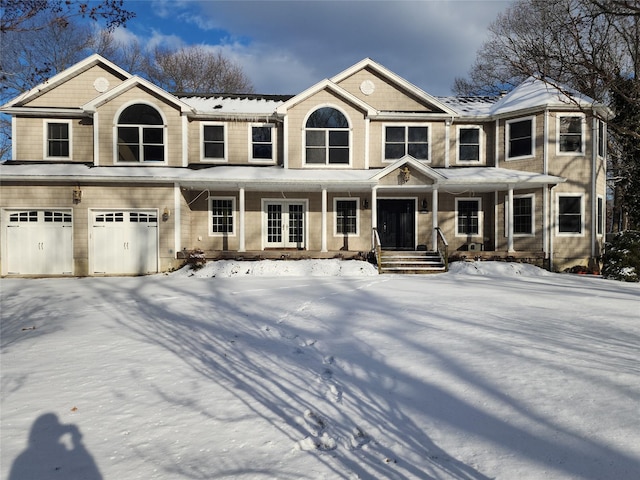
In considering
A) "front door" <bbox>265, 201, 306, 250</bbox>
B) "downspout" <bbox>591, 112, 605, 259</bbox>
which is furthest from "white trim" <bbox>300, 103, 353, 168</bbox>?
"downspout" <bbox>591, 112, 605, 259</bbox>

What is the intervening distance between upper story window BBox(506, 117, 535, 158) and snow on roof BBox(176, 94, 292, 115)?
9.66m

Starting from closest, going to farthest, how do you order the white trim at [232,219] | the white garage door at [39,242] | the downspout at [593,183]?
the white garage door at [39,242], the downspout at [593,183], the white trim at [232,219]

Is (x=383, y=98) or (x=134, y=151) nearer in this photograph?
(x=134, y=151)

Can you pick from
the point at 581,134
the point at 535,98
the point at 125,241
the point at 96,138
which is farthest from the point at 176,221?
the point at 581,134

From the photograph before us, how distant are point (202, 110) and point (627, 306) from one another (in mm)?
15115

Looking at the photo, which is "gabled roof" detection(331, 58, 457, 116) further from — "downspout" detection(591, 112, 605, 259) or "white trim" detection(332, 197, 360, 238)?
"downspout" detection(591, 112, 605, 259)

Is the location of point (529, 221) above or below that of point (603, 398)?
above

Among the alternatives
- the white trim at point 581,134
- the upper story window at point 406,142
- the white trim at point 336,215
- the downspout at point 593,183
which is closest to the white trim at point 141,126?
the white trim at point 336,215

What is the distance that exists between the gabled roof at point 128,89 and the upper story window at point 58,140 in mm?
1418

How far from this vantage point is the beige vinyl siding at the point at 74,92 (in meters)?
15.3

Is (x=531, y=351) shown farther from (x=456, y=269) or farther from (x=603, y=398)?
(x=456, y=269)

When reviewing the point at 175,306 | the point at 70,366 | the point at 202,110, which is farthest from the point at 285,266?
the point at 70,366

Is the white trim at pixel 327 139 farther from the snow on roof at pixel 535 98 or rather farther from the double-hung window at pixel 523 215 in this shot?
the double-hung window at pixel 523 215

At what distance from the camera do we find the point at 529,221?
1495 cm
